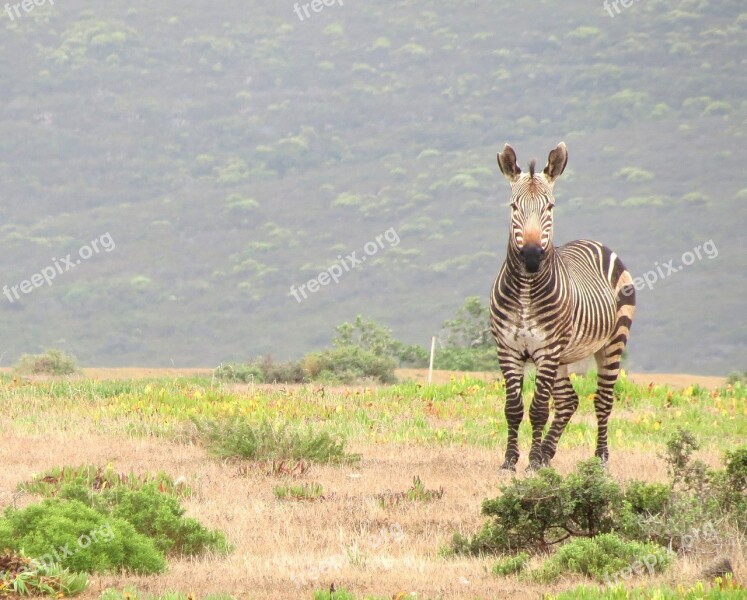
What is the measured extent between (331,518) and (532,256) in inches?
121

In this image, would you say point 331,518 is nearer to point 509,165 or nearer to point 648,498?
point 648,498

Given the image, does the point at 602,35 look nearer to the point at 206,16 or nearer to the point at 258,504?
the point at 206,16

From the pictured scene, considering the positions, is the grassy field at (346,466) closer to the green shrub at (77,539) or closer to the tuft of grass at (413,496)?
the tuft of grass at (413,496)

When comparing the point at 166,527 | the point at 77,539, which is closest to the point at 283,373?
the point at 166,527

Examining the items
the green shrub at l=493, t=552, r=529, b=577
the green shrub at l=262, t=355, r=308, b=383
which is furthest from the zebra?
the green shrub at l=262, t=355, r=308, b=383

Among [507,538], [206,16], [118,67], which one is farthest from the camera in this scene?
[206,16]

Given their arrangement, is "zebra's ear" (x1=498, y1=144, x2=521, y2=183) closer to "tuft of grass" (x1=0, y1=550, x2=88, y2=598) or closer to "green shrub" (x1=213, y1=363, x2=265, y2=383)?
"tuft of grass" (x1=0, y1=550, x2=88, y2=598)

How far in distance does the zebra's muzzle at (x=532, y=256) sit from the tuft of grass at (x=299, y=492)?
8.97 feet

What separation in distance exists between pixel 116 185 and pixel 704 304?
57708 mm

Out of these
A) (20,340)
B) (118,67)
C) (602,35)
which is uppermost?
(602,35)

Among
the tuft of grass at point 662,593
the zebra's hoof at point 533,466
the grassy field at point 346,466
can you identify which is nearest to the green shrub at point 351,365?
the grassy field at point 346,466

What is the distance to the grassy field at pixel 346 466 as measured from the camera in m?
8.15

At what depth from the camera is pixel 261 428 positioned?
1358cm

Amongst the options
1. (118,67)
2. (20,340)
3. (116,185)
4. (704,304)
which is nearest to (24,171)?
(116,185)
